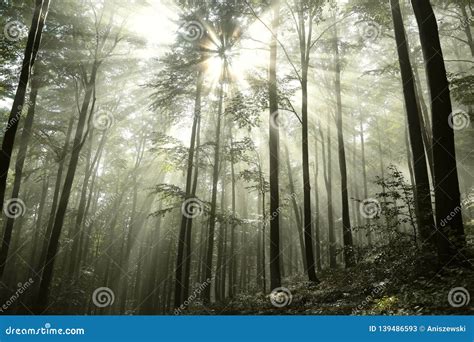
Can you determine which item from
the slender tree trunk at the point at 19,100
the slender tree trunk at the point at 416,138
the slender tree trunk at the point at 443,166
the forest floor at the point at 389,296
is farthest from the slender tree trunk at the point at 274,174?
the slender tree trunk at the point at 19,100

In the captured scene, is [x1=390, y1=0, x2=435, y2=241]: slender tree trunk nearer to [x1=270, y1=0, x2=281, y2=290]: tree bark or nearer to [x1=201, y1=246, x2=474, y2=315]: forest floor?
[x1=201, y1=246, x2=474, y2=315]: forest floor

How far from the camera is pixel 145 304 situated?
34.9 meters

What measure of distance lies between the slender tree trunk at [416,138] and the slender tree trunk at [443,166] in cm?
135

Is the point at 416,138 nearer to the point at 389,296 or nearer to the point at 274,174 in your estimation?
the point at 274,174

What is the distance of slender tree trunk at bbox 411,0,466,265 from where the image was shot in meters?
7.16

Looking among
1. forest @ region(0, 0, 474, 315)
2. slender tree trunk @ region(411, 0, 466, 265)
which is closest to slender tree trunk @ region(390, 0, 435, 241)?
forest @ region(0, 0, 474, 315)

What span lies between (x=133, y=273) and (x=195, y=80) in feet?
99.6

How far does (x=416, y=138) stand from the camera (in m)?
10.3

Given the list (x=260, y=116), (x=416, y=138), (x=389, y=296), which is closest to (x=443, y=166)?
(x=389, y=296)

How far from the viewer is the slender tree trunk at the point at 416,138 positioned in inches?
354

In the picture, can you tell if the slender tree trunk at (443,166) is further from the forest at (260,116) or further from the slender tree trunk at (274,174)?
the slender tree trunk at (274,174)

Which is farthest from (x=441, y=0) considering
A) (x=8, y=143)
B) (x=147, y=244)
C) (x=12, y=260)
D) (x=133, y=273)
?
(x=133, y=273)

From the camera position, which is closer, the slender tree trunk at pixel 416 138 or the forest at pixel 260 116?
the forest at pixel 260 116

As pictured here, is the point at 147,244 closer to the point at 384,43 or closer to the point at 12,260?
the point at 12,260
